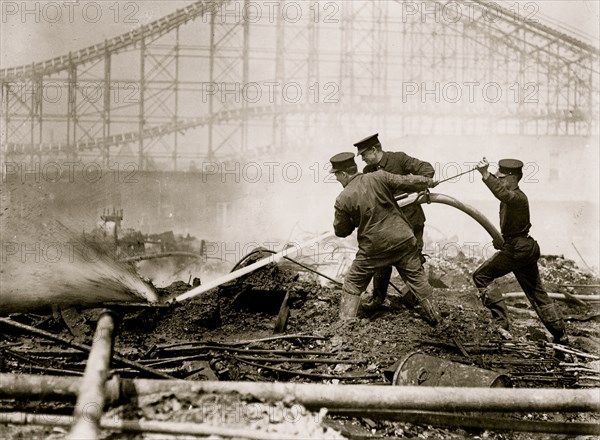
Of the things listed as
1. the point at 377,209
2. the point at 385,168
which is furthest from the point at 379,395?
the point at 385,168

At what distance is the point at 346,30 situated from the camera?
31375 millimetres

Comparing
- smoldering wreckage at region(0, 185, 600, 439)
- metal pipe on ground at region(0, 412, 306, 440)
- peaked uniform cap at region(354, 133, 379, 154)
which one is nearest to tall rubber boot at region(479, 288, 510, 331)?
smoldering wreckage at region(0, 185, 600, 439)

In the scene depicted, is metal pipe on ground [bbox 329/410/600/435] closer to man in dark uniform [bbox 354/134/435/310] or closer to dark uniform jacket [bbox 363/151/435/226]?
man in dark uniform [bbox 354/134/435/310]

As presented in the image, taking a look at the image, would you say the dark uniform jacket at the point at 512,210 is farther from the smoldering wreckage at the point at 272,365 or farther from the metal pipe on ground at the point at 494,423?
the metal pipe on ground at the point at 494,423

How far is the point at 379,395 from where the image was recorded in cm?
332

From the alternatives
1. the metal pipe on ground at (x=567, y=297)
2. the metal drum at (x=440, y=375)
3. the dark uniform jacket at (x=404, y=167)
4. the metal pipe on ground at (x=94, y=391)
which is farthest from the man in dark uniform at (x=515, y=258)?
the metal pipe on ground at (x=94, y=391)

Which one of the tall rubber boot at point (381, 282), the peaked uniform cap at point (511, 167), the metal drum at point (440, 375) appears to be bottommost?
the metal drum at point (440, 375)

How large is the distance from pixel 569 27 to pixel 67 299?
33.6 metres

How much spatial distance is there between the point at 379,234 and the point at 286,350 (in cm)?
181

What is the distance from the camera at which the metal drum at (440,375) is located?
4.29m

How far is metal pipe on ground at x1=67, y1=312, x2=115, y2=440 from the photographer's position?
2.85 metres

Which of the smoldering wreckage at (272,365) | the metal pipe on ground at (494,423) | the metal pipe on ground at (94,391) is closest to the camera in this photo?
the metal pipe on ground at (94,391)

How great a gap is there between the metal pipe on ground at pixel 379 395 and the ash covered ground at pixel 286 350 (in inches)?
3.0

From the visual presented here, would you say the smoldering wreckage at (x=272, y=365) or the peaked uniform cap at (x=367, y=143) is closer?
the smoldering wreckage at (x=272, y=365)
